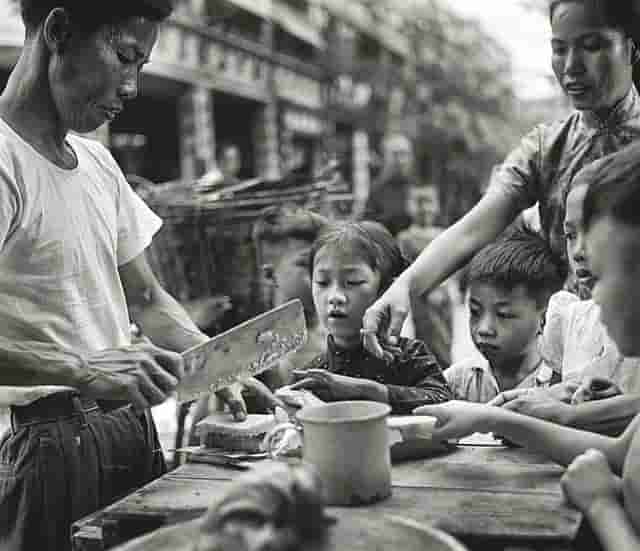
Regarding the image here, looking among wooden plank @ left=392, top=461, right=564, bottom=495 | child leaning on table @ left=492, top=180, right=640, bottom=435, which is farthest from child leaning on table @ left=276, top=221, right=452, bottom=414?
wooden plank @ left=392, top=461, right=564, bottom=495

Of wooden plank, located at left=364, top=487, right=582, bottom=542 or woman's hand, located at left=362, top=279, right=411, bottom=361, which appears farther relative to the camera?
woman's hand, located at left=362, top=279, right=411, bottom=361

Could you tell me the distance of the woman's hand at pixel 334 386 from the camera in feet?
7.40

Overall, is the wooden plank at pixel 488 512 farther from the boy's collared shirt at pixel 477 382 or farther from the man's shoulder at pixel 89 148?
the boy's collared shirt at pixel 477 382

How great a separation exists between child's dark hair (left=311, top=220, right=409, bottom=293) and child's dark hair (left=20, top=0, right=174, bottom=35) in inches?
43.1

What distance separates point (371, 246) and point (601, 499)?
159cm

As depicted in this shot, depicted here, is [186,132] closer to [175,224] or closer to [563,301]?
[175,224]

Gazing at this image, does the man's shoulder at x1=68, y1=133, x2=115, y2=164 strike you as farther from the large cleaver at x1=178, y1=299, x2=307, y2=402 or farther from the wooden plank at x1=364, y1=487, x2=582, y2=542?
the wooden plank at x1=364, y1=487, x2=582, y2=542

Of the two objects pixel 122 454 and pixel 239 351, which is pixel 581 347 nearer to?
pixel 239 351

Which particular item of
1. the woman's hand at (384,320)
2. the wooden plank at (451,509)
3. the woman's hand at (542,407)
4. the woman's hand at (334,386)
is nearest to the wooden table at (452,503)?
the wooden plank at (451,509)

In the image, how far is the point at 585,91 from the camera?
2.55 meters

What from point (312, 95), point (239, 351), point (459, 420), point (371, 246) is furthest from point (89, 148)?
point (312, 95)

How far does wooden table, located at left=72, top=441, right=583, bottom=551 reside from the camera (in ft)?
4.76

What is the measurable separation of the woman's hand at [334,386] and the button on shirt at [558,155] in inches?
41.7

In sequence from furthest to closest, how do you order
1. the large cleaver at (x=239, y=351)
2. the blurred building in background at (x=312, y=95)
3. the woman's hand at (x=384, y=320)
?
the blurred building in background at (x=312, y=95) → the woman's hand at (x=384, y=320) → the large cleaver at (x=239, y=351)
